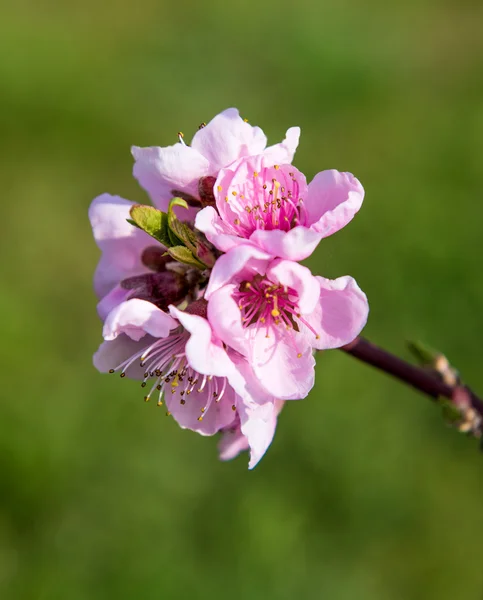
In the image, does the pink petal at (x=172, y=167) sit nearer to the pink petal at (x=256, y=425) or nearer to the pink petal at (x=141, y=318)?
the pink petal at (x=141, y=318)

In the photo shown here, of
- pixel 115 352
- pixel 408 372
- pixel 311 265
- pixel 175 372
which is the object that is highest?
pixel 115 352

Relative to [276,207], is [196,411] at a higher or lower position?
lower

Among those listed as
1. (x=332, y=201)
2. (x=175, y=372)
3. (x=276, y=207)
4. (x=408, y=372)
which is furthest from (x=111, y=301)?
(x=408, y=372)

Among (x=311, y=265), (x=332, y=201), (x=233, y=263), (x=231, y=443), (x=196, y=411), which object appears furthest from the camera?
(x=311, y=265)

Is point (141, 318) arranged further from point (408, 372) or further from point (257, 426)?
point (408, 372)

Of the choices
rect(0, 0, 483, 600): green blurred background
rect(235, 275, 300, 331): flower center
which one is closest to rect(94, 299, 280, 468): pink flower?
rect(235, 275, 300, 331): flower center

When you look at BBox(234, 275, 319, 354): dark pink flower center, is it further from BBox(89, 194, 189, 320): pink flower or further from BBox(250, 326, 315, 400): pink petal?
BBox(89, 194, 189, 320): pink flower
